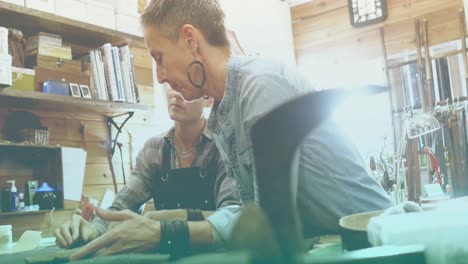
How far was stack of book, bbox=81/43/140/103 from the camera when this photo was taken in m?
2.43

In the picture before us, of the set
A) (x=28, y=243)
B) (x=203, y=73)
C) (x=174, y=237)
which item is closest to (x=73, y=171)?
(x=28, y=243)

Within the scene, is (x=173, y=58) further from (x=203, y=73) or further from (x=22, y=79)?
(x=22, y=79)

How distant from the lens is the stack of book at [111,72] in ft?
7.96

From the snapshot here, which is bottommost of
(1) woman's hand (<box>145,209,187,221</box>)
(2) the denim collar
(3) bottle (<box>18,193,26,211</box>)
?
(1) woman's hand (<box>145,209,187,221</box>)

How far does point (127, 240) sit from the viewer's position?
84cm

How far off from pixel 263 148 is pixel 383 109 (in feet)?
13.3

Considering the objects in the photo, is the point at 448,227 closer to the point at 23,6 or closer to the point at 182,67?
the point at 182,67

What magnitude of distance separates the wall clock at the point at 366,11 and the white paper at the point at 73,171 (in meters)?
2.61

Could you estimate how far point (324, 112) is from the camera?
0.76ft

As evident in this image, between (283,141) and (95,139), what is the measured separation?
252 cm

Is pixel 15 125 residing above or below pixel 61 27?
below

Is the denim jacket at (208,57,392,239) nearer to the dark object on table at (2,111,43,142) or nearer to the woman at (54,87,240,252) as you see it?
the woman at (54,87,240,252)

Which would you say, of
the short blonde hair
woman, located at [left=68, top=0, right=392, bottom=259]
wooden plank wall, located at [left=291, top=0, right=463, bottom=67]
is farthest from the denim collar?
wooden plank wall, located at [left=291, top=0, right=463, bottom=67]

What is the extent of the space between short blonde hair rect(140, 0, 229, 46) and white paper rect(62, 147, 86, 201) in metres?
1.44
